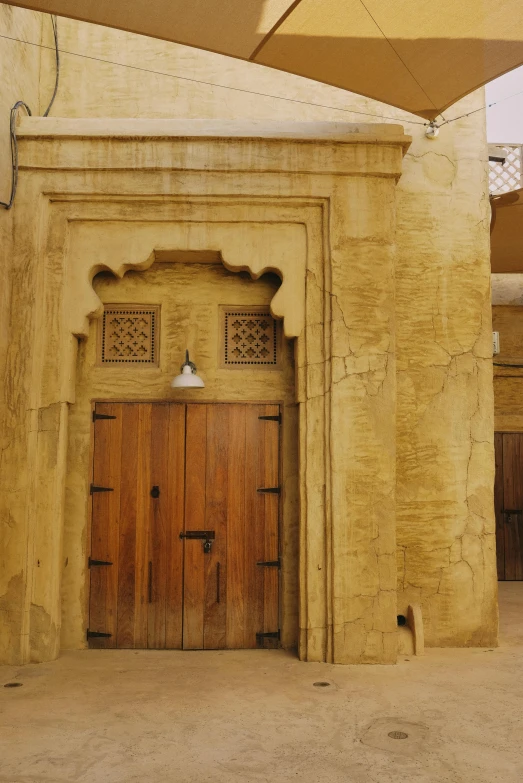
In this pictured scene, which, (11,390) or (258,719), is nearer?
(258,719)

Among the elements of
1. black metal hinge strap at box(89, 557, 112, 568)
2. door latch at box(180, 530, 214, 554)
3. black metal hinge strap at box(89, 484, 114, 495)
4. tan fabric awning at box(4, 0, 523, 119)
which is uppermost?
tan fabric awning at box(4, 0, 523, 119)

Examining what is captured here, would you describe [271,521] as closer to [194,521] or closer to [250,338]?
[194,521]

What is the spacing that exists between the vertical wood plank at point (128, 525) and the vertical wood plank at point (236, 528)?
0.84m

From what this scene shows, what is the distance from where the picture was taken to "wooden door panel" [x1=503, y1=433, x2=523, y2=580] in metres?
10.6

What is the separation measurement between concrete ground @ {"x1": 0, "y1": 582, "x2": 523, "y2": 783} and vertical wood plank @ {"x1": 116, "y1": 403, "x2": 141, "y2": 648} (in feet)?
0.70

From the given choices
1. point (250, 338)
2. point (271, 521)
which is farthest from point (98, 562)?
point (250, 338)

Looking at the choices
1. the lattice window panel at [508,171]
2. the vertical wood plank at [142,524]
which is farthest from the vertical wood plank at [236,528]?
the lattice window panel at [508,171]

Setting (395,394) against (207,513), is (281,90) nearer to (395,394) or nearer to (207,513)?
(395,394)

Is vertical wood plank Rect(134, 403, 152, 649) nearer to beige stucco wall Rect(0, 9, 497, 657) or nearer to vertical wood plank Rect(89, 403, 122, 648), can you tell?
vertical wood plank Rect(89, 403, 122, 648)

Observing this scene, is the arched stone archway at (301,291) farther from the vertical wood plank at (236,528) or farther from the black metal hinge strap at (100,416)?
the vertical wood plank at (236,528)

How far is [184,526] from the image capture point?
6098mm

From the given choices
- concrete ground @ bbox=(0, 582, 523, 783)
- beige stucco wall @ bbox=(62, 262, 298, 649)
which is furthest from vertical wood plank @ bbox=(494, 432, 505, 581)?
beige stucco wall @ bbox=(62, 262, 298, 649)

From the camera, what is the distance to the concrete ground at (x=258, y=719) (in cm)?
371

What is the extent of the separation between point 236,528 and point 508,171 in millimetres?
7657
